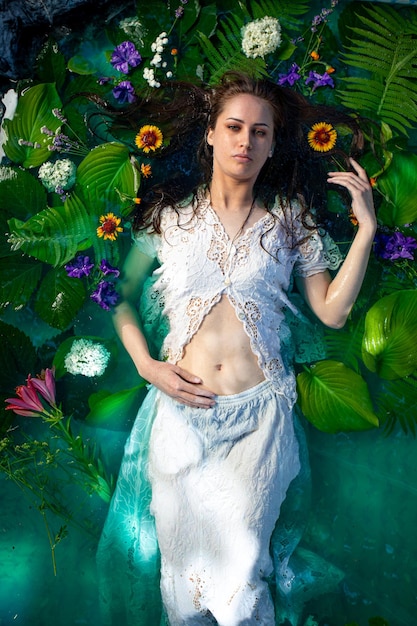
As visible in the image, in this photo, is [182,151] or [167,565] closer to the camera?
[167,565]

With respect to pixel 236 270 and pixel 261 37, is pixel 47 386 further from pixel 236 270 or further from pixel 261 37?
pixel 261 37

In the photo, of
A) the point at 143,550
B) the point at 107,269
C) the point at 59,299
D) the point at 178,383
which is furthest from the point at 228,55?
the point at 143,550

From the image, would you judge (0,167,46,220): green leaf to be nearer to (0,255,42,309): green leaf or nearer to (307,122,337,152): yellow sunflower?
(0,255,42,309): green leaf

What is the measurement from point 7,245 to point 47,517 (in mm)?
841

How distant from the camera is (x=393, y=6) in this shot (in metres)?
2.18

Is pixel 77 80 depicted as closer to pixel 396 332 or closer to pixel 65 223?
pixel 65 223

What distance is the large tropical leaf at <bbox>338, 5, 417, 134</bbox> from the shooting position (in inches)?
84.2

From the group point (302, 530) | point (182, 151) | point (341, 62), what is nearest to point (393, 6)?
point (341, 62)

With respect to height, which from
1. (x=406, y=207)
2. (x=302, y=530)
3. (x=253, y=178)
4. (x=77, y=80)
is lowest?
(x=302, y=530)

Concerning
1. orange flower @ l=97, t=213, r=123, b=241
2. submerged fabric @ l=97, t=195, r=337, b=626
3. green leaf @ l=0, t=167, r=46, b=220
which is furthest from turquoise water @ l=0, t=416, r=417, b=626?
green leaf @ l=0, t=167, r=46, b=220

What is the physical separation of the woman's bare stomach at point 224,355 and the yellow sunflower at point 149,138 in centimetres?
53

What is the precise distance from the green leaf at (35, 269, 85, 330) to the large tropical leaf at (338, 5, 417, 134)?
979 millimetres

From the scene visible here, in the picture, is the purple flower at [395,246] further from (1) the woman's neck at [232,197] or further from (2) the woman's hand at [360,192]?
(1) the woman's neck at [232,197]

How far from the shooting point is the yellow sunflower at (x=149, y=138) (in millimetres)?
2131
